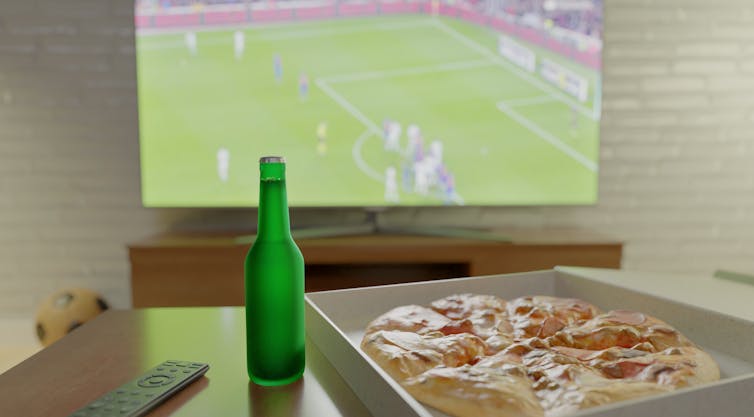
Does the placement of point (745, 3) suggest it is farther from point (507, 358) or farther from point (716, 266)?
point (507, 358)

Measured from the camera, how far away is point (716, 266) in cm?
296

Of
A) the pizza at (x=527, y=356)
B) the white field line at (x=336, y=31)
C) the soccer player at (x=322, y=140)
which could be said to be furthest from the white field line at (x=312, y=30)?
the pizza at (x=527, y=356)

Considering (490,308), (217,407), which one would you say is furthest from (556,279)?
(217,407)

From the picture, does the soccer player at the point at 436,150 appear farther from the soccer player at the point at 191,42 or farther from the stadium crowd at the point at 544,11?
the soccer player at the point at 191,42

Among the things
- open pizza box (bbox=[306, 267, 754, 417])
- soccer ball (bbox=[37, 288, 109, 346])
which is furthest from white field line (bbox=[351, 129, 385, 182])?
open pizza box (bbox=[306, 267, 754, 417])

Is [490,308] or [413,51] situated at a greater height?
[413,51]

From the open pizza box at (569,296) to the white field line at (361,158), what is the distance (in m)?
1.60

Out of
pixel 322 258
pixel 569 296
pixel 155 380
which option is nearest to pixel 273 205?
pixel 155 380

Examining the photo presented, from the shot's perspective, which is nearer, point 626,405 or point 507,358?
point 626,405

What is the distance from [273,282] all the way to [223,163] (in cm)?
198

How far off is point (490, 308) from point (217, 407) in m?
0.39

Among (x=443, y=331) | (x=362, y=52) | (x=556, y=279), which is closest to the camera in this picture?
(x=443, y=331)

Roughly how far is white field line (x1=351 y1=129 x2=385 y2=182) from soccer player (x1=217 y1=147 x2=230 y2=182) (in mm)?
531

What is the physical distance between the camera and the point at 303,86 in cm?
254
